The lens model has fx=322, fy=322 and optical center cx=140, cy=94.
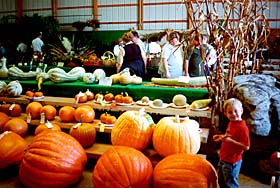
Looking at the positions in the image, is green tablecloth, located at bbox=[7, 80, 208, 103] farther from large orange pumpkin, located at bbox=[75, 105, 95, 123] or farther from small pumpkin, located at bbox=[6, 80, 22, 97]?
large orange pumpkin, located at bbox=[75, 105, 95, 123]

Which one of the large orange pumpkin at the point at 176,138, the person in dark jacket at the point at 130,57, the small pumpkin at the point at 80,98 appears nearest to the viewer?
the large orange pumpkin at the point at 176,138

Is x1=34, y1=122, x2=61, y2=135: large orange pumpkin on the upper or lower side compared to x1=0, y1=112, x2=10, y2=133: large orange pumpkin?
lower

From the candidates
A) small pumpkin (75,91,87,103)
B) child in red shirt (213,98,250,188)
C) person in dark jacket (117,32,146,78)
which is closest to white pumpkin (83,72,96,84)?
small pumpkin (75,91,87,103)

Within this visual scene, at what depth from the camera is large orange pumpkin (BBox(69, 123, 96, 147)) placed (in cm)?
338

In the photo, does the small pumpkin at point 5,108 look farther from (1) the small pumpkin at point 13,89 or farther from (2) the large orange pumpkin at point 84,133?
(2) the large orange pumpkin at point 84,133

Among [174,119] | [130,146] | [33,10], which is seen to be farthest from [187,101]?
[33,10]

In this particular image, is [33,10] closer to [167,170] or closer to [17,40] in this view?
[17,40]

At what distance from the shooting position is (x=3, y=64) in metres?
5.32

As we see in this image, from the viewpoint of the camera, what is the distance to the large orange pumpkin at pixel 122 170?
2525 millimetres

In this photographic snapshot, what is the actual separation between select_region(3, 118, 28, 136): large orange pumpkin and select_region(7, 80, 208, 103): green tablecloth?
0.74 m

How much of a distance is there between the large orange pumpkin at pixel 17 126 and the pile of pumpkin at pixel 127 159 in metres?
0.53

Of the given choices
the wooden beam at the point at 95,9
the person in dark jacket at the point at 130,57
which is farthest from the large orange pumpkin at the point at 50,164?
the wooden beam at the point at 95,9

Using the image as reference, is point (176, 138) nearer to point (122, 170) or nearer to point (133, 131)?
point (133, 131)

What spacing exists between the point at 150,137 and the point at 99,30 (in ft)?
36.5
